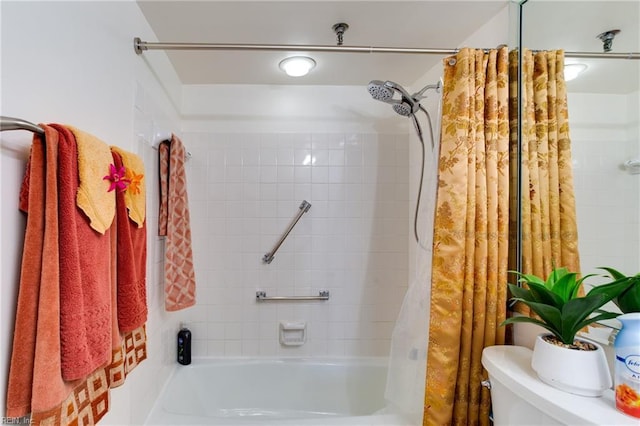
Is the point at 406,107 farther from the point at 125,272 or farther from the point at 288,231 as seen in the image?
the point at 125,272

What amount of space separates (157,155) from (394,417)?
5.41 feet

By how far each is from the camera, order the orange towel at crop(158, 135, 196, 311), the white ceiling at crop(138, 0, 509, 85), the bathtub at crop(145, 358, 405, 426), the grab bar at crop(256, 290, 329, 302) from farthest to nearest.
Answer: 1. the grab bar at crop(256, 290, 329, 302)
2. the bathtub at crop(145, 358, 405, 426)
3. the orange towel at crop(158, 135, 196, 311)
4. the white ceiling at crop(138, 0, 509, 85)

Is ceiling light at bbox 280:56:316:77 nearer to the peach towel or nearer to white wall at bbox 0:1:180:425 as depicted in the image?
white wall at bbox 0:1:180:425

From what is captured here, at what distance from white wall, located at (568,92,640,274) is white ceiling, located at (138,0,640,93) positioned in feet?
0.20

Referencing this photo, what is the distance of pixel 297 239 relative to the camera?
1937 mm

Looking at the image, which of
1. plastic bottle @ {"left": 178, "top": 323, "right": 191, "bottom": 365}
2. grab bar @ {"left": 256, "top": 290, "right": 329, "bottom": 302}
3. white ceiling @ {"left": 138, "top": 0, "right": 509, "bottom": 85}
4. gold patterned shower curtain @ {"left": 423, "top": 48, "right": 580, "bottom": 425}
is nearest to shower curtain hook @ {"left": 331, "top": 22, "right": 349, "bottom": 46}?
white ceiling @ {"left": 138, "top": 0, "right": 509, "bottom": 85}

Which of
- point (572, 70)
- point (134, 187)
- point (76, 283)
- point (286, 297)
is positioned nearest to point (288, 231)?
point (286, 297)

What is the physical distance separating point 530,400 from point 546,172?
0.76 metres

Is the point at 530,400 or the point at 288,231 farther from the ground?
the point at 288,231

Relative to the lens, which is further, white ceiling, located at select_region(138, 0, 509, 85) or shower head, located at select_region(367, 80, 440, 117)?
shower head, located at select_region(367, 80, 440, 117)

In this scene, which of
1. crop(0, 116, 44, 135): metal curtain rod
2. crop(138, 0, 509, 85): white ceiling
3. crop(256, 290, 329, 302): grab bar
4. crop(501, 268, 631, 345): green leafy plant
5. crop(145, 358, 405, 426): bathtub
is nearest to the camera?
crop(0, 116, 44, 135): metal curtain rod

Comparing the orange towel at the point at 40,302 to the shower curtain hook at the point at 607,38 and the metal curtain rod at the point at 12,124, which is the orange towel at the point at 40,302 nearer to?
the metal curtain rod at the point at 12,124

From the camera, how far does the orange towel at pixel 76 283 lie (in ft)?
2.08

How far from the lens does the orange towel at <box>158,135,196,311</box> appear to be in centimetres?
148
